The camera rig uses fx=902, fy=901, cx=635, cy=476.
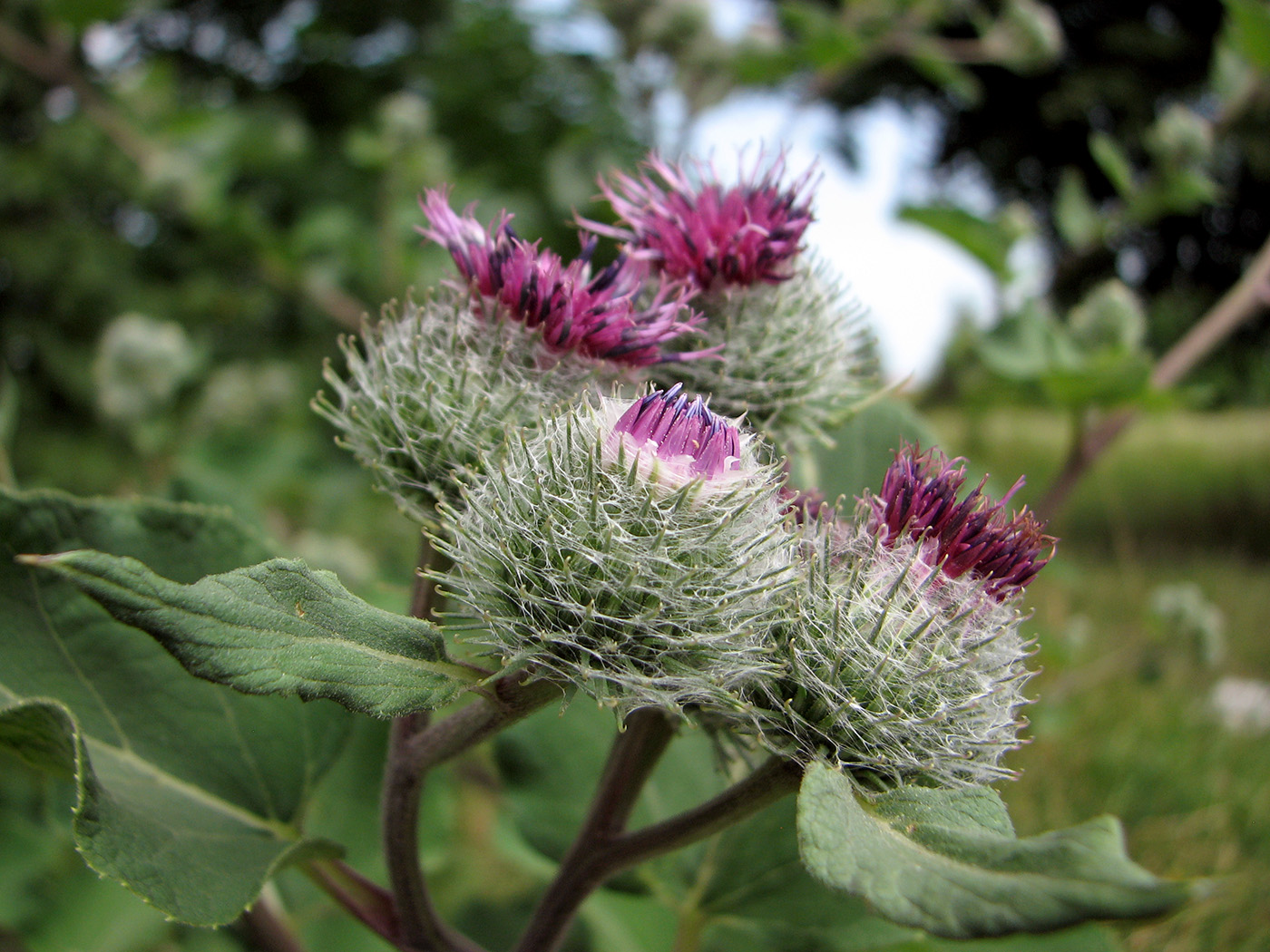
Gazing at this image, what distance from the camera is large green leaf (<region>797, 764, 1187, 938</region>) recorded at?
26.4 inches

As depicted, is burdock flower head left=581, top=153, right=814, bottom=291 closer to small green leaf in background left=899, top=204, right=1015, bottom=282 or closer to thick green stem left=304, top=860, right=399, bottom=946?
thick green stem left=304, top=860, right=399, bottom=946

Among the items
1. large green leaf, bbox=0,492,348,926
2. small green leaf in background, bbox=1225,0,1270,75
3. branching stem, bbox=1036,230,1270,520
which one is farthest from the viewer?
small green leaf in background, bbox=1225,0,1270,75

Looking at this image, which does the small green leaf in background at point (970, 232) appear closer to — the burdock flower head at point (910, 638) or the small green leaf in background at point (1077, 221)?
the small green leaf in background at point (1077, 221)

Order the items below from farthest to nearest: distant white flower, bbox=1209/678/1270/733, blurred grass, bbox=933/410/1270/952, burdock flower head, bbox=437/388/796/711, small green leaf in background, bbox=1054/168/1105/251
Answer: distant white flower, bbox=1209/678/1270/733
small green leaf in background, bbox=1054/168/1105/251
blurred grass, bbox=933/410/1270/952
burdock flower head, bbox=437/388/796/711

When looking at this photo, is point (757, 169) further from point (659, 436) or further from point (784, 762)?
point (784, 762)

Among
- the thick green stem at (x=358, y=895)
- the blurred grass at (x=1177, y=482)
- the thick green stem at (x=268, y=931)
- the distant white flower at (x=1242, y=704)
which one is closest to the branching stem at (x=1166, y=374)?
the thick green stem at (x=358, y=895)

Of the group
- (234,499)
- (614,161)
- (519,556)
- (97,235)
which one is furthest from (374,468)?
(97,235)

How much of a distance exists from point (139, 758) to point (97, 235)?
17.2ft

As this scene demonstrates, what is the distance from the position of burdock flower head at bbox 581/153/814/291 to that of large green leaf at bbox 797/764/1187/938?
737mm

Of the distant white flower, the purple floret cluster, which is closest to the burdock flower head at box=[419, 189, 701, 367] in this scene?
the purple floret cluster

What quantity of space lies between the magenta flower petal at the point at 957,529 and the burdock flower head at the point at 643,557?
15cm

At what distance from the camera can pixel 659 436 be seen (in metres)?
0.99

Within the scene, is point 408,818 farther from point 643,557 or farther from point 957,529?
point 957,529

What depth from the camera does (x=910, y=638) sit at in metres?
1.02
